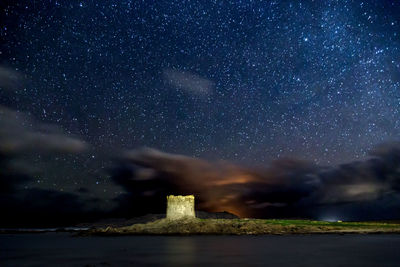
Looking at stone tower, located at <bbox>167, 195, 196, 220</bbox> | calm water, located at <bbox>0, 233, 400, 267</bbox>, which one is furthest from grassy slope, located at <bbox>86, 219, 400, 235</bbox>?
calm water, located at <bbox>0, 233, 400, 267</bbox>

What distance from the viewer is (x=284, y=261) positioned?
3102 centimetres

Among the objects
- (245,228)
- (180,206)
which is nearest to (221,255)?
(180,206)

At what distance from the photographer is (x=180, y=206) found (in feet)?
289

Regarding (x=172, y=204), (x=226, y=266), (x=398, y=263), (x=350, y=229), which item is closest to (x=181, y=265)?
(x=226, y=266)

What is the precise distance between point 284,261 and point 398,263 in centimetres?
964

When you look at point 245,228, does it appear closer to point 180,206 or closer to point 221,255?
point 180,206

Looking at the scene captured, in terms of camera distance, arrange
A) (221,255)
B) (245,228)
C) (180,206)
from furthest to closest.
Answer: (245,228)
(180,206)
(221,255)

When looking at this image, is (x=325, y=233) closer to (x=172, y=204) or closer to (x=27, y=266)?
(x=172, y=204)

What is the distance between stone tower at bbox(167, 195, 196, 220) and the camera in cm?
8800

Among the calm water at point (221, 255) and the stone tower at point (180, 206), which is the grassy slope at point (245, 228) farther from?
the calm water at point (221, 255)

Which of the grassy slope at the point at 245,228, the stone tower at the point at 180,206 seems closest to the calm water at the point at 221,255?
the grassy slope at the point at 245,228

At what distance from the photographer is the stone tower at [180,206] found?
88000mm

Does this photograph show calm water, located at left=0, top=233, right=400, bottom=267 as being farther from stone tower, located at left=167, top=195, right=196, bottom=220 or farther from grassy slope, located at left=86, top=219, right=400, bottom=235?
stone tower, located at left=167, top=195, right=196, bottom=220

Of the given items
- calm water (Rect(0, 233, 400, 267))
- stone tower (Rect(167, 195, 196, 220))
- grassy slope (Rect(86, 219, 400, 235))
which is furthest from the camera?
stone tower (Rect(167, 195, 196, 220))
